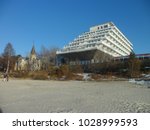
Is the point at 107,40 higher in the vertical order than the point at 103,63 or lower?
higher

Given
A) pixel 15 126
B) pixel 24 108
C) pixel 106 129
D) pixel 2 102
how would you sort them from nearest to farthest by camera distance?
pixel 106 129, pixel 15 126, pixel 24 108, pixel 2 102

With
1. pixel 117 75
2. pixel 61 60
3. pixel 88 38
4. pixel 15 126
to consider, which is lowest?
pixel 15 126

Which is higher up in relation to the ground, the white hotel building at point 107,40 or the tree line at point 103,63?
the white hotel building at point 107,40

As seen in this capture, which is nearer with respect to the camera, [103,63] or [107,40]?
[107,40]

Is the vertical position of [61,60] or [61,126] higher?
[61,60]

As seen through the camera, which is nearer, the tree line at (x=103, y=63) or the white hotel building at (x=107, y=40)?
the white hotel building at (x=107, y=40)

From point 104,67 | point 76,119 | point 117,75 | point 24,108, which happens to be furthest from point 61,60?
point 76,119

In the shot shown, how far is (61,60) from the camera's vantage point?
389 cm

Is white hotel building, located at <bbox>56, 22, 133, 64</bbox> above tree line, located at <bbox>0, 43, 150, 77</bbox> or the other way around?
above

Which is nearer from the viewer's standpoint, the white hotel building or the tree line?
the white hotel building

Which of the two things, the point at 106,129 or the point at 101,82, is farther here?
the point at 101,82

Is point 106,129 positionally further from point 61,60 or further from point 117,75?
point 117,75

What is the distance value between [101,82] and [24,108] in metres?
3.10

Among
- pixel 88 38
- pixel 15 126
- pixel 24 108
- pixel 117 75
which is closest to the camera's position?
pixel 15 126
